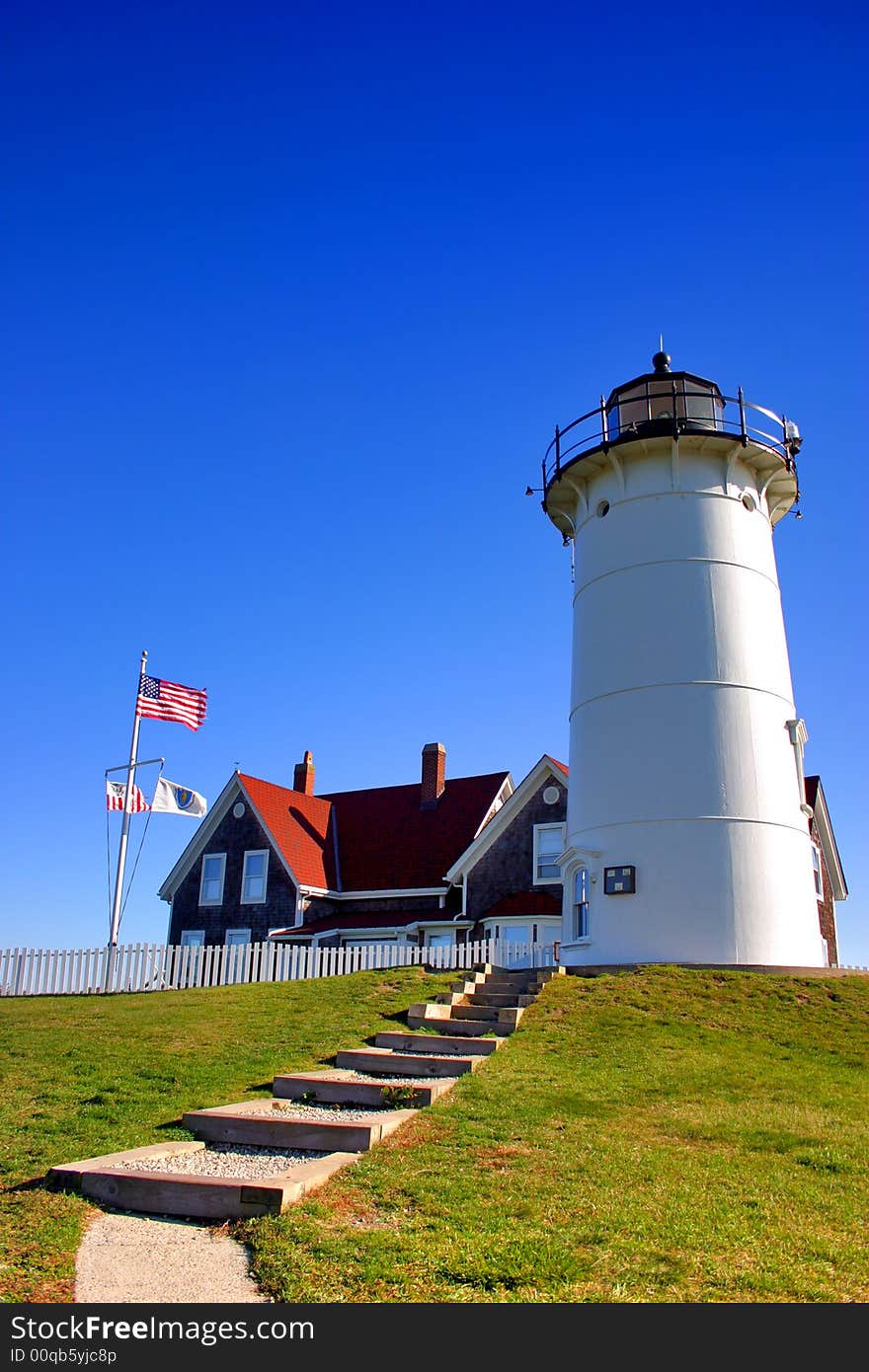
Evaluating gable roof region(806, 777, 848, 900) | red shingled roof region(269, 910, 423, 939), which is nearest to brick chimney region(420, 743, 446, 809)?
red shingled roof region(269, 910, 423, 939)

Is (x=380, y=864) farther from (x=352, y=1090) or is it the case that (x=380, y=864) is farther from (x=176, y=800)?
(x=352, y=1090)

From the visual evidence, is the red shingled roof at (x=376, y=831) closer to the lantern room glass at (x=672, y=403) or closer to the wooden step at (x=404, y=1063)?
the lantern room glass at (x=672, y=403)

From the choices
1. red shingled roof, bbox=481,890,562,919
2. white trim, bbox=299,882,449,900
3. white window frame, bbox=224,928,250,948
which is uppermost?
white trim, bbox=299,882,449,900

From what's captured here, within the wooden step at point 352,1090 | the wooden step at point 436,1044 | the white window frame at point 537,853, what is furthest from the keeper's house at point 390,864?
the wooden step at point 352,1090

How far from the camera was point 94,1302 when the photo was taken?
5496 millimetres

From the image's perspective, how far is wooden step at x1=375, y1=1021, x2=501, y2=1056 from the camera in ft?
43.4

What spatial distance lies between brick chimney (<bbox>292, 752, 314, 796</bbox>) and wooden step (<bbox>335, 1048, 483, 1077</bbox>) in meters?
26.1

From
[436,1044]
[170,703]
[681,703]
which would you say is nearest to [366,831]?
[170,703]

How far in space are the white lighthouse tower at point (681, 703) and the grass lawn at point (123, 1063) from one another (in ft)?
14.9

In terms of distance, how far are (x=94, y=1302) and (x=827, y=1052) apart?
11.3 m

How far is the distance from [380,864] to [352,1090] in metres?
23.2

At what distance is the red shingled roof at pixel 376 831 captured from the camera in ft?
108

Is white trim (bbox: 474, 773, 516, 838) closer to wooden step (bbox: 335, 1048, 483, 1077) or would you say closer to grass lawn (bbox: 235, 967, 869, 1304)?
grass lawn (bbox: 235, 967, 869, 1304)

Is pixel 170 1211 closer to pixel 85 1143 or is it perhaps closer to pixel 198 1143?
pixel 198 1143
